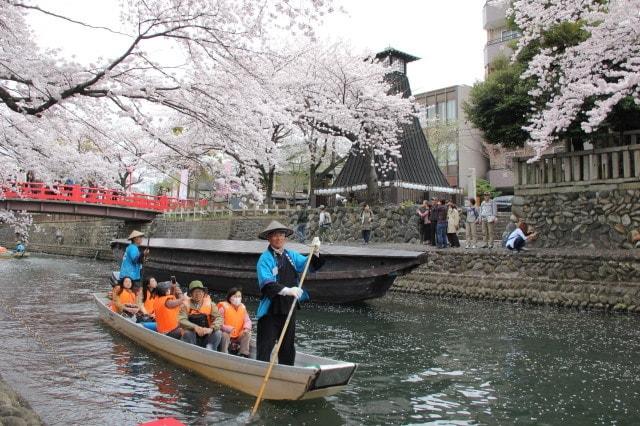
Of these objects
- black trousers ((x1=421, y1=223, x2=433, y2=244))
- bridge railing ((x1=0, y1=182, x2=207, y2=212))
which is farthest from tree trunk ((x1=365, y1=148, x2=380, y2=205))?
bridge railing ((x1=0, y1=182, x2=207, y2=212))

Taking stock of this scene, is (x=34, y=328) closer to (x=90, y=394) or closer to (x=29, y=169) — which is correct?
(x=29, y=169)

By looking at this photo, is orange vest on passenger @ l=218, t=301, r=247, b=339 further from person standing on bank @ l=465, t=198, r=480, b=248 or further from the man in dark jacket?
the man in dark jacket

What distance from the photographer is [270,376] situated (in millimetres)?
5949

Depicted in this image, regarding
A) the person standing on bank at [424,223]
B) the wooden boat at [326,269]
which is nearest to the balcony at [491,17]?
the person standing on bank at [424,223]

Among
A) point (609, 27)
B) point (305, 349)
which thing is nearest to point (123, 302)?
point (305, 349)

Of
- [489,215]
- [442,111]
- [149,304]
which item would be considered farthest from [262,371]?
[442,111]

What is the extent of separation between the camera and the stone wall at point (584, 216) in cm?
1426

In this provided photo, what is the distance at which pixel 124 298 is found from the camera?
34.1ft

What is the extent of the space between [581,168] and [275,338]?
12.7 meters

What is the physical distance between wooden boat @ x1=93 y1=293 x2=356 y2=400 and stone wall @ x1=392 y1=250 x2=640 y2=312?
9305 mm

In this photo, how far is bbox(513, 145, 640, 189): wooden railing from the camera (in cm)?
1434

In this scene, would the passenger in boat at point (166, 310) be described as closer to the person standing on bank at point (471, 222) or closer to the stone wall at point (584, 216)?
the person standing on bank at point (471, 222)

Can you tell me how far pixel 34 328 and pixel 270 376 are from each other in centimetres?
783

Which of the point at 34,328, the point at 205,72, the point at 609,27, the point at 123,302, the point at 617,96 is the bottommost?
the point at 34,328
